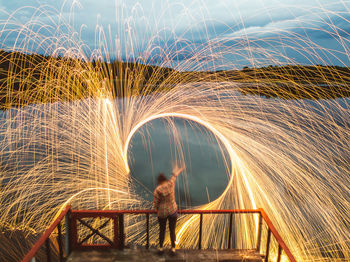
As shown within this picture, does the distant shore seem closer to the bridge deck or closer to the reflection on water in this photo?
the bridge deck

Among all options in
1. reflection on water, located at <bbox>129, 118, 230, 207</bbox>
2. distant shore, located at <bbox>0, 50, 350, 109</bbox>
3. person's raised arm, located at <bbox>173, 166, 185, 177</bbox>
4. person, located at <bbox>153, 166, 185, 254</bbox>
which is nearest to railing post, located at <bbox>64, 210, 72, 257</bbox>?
person, located at <bbox>153, 166, 185, 254</bbox>

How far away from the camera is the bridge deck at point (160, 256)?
4.33 meters

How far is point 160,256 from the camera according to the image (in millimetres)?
4371

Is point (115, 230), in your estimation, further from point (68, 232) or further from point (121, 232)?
point (68, 232)

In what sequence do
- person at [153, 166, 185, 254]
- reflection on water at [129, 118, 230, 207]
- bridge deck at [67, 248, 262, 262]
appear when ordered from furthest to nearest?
reflection on water at [129, 118, 230, 207] < bridge deck at [67, 248, 262, 262] < person at [153, 166, 185, 254]

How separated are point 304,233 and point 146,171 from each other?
45.0 ft

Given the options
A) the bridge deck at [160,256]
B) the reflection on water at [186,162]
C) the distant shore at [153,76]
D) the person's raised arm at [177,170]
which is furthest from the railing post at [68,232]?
the reflection on water at [186,162]

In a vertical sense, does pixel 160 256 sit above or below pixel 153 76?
below

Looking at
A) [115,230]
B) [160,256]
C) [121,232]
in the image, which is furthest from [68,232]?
[160,256]

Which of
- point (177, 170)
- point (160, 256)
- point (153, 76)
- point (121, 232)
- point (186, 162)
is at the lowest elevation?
point (160, 256)

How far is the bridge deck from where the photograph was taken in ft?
14.2

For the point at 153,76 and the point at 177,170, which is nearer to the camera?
the point at 177,170

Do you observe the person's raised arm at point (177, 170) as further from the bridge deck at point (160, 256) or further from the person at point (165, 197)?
the bridge deck at point (160, 256)

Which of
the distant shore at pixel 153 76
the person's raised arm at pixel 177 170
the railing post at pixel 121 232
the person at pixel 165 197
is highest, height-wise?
the distant shore at pixel 153 76
